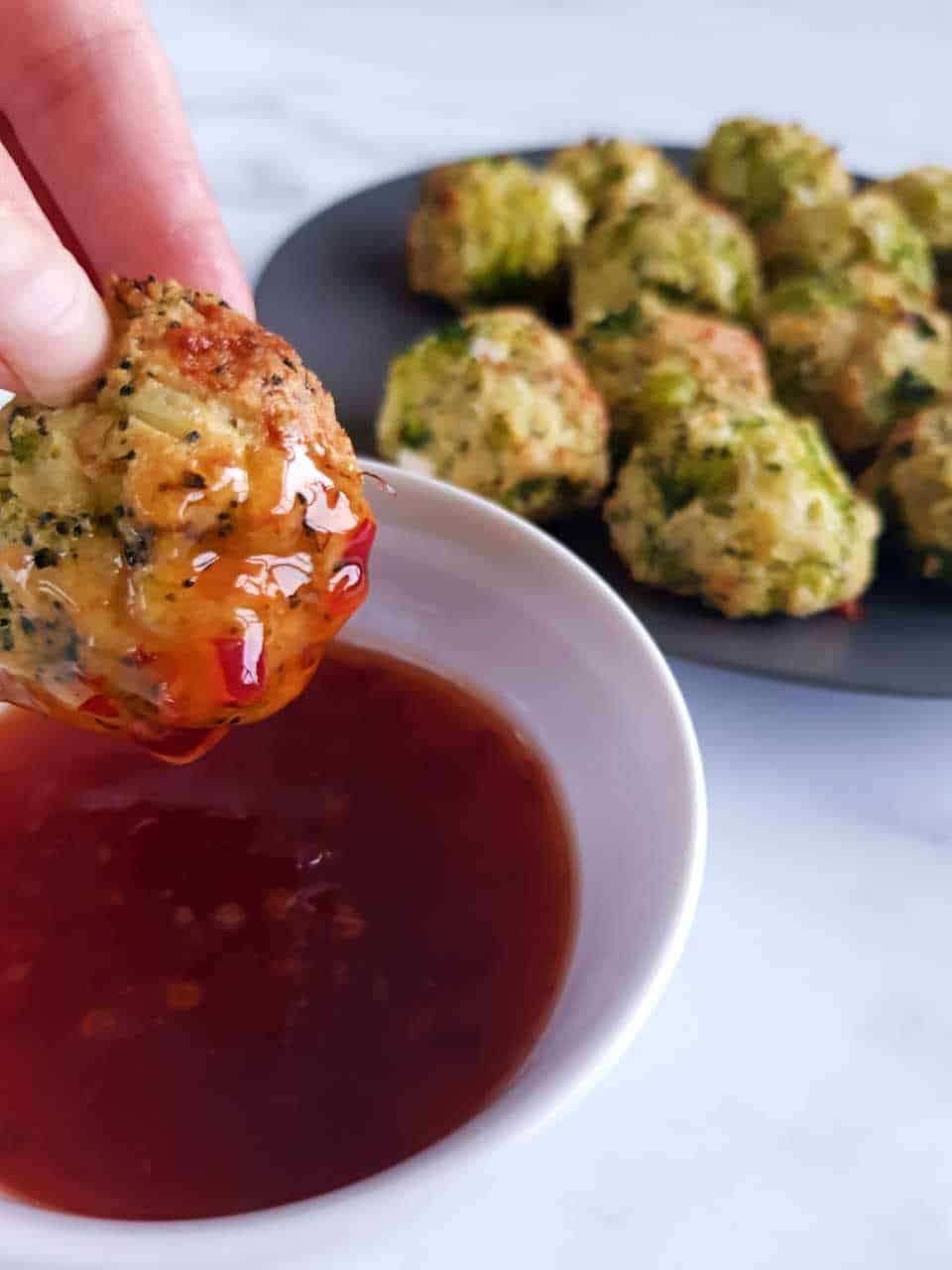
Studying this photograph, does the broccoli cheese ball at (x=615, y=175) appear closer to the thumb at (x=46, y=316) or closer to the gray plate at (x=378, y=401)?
the gray plate at (x=378, y=401)

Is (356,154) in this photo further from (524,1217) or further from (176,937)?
(524,1217)

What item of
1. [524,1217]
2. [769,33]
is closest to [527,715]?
[524,1217]

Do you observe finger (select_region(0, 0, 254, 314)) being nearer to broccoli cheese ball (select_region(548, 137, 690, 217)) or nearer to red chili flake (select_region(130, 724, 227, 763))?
red chili flake (select_region(130, 724, 227, 763))

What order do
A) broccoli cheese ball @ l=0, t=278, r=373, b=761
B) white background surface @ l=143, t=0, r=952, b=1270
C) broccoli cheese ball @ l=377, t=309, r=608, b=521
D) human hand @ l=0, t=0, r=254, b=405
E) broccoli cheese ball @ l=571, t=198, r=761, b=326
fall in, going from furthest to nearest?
broccoli cheese ball @ l=571, t=198, r=761, b=326, broccoli cheese ball @ l=377, t=309, r=608, b=521, human hand @ l=0, t=0, r=254, b=405, white background surface @ l=143, t=0, r=952, b=1270, broccoli cheese ball @ l=0, t=278, r=373, b=761

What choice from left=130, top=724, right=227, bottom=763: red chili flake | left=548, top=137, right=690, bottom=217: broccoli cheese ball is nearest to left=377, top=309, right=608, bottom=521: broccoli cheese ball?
left=548, top=137, right=690, bottom=217: broccoli cheese ball

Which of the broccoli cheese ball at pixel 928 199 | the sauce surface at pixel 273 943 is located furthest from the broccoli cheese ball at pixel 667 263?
the sauce surface at pixel 273 943

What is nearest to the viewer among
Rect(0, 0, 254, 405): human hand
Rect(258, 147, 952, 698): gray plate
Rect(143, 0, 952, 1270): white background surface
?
Rect(143, 0, 952, 1270): white background surface

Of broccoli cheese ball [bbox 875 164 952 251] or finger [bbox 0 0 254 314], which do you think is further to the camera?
broccoli cheese ball [bbox 875 164 952 251]

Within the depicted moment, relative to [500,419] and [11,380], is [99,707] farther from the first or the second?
[500,419]

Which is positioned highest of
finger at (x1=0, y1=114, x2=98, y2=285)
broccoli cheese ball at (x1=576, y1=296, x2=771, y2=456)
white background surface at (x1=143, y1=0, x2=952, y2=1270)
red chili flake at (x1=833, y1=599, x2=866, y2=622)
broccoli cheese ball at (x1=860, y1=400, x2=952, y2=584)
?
finger at (x1=0, y1=114, x2=98, y2=285)
